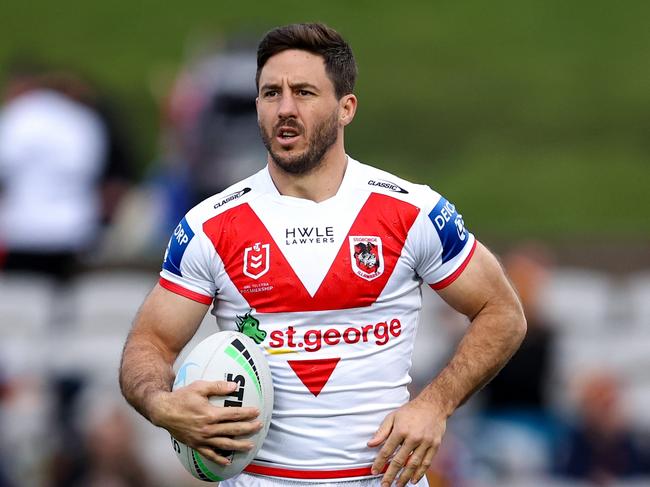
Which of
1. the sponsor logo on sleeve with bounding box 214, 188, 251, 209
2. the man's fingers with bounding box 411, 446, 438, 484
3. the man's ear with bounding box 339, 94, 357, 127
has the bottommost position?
the man's fingers with bounding box 411, 446, 438, 484

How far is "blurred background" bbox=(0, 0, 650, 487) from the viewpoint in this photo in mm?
11305

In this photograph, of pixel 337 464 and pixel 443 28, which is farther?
pixel 443 28

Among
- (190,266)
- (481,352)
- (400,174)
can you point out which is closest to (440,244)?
(481,352)

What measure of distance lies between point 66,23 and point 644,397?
14.9 m

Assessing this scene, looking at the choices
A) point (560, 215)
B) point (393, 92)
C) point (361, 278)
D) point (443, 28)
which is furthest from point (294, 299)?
point (443, 28)

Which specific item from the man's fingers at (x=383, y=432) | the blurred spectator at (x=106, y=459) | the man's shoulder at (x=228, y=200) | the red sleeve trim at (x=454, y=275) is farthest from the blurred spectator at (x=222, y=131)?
the man's fingers at (x=383, y=432)

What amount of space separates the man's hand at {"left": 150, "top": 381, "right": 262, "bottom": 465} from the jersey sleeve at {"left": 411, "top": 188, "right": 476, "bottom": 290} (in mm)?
899

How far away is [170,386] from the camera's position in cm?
572

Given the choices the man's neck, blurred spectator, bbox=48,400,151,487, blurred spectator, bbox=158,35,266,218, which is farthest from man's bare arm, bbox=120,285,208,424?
blurred spectator, bbox=158,35,266,218

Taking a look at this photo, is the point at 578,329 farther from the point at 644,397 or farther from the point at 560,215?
the point at 560,215

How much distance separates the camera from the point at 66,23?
24703 millimetres

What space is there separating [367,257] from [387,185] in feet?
1.07

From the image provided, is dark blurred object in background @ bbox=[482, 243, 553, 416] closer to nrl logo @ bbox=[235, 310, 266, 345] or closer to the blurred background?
the blurred background

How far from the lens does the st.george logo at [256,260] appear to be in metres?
5.80
